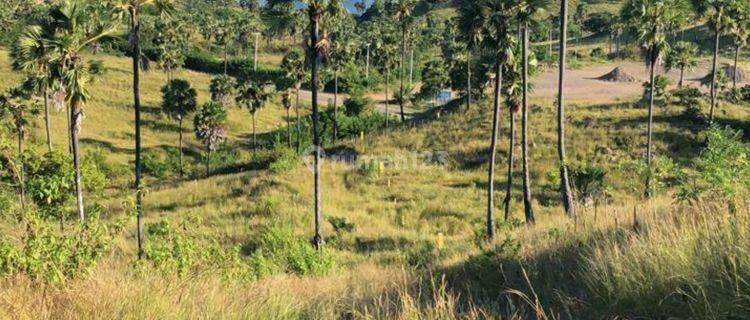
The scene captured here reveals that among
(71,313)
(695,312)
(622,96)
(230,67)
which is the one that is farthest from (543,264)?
(230,67)

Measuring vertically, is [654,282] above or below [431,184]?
above

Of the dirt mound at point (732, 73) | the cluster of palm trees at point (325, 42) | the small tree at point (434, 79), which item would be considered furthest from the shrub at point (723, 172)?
the small tree at point (434, 79)

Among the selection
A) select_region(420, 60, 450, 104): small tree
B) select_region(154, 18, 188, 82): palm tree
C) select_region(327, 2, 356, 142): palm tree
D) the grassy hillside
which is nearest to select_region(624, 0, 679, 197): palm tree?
Result: the grassy hillside

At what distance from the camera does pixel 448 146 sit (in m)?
55.2

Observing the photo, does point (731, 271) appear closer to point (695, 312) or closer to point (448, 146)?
point (695, 312)

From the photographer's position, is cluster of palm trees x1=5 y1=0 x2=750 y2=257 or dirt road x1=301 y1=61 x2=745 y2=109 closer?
cluster of palm trees x1=5 y1=0 x2=750 y2=257

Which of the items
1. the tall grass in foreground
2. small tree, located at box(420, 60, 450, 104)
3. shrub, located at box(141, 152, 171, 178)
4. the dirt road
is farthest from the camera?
small tree, located at box(420, 60, 450, 104)

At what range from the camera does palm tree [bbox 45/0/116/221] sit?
22.5m

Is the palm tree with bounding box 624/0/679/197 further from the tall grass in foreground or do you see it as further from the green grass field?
the tall grass in foreground

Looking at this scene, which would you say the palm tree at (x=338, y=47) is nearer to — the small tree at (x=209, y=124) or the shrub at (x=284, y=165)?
the shrub at (x=284, y=165)

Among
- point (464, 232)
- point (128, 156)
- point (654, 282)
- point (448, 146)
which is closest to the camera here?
point (654, 282)

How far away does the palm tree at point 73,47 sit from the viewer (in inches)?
886

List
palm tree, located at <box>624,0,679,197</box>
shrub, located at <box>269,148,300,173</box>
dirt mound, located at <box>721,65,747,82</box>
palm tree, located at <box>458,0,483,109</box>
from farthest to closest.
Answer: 1. dirt mound, located at <box>721,65,747,82</box>
2. shrub, located at <box>269,148,300,173</box>
3. palm tree, located at <box>624,0,679,197</box>
4. palm tree, located at <box>458,0,483,109</box>

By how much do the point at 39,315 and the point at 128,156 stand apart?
77498 millimetres
